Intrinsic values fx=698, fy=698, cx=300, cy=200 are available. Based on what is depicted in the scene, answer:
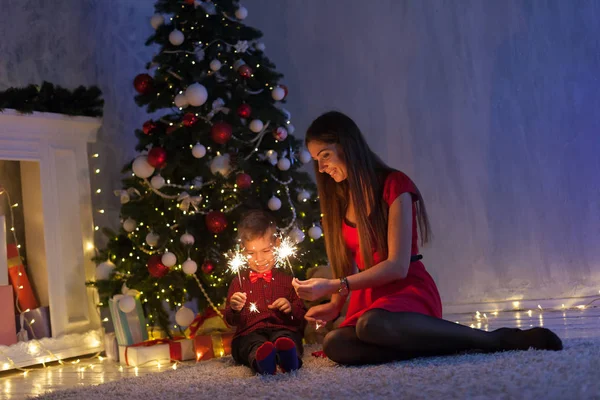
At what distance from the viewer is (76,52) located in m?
4.09

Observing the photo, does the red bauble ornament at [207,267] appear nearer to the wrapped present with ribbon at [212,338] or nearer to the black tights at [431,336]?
the wrapped present with ribbon at [212,338]

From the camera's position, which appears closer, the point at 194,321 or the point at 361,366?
the point at 361,366

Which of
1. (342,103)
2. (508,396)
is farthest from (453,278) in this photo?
(508,396)

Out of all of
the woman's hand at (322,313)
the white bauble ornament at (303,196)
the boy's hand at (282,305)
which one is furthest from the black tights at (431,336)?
the white bauble ornament at (303,196)

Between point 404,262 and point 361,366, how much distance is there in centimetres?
39

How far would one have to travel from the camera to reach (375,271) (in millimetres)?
2416

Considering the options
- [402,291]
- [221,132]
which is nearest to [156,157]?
[221,132]

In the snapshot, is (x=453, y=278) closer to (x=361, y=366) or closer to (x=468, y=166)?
(x=468, y=166)

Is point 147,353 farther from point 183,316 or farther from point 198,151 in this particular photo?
point 198,151

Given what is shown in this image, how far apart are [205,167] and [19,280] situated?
3.92 feet

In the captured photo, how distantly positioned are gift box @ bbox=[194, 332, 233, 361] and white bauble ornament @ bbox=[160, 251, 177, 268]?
36cm

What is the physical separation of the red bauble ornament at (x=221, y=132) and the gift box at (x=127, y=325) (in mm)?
925

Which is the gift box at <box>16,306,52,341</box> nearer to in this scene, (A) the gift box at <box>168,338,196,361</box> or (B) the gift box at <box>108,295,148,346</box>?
(B) the gift box at <box>108,295,148,346</box>

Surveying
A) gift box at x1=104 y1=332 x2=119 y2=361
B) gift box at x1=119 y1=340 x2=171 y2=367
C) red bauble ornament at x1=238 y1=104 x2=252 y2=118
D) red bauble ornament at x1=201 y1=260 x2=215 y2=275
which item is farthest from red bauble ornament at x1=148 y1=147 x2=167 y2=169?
gift box at x1=104 y1=332 x2=119 y2=361
